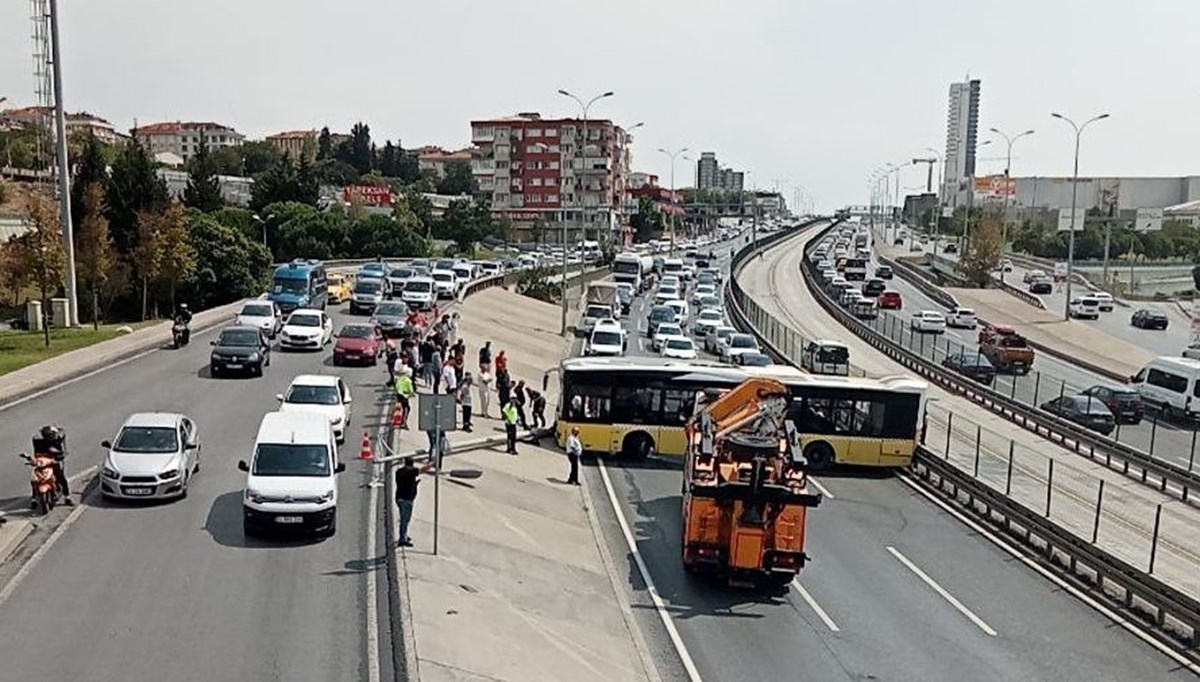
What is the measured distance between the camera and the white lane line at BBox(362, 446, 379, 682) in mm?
13428

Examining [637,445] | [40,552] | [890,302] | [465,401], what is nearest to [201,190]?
[890,302]

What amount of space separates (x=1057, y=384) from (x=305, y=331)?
28472 mm

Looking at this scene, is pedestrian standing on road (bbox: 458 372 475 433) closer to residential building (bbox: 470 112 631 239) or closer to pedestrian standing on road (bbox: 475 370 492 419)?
pedestrian standing on road (bbox: 475 370 492 419)

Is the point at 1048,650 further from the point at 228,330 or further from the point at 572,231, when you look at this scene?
the point at 572,231

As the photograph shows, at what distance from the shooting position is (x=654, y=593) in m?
18.9

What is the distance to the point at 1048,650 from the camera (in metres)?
16.7

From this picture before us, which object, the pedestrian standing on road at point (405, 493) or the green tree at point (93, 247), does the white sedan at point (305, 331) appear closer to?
the green tree at point (93, 247)

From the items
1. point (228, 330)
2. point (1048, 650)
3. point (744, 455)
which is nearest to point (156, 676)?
point (744, 455)

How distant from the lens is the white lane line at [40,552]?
50.0ft

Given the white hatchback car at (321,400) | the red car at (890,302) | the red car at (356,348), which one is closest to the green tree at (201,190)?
the red car at (890,302)

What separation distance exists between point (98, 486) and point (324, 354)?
58.7 feet

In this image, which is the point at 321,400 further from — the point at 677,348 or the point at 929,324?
the point at 929,324

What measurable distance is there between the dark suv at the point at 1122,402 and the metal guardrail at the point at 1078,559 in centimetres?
1128

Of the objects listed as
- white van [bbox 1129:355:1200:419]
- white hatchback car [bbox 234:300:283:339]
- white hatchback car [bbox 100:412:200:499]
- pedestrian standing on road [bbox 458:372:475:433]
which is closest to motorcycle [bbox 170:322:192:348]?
white hatchback car [bbox 234:300:283:339]
